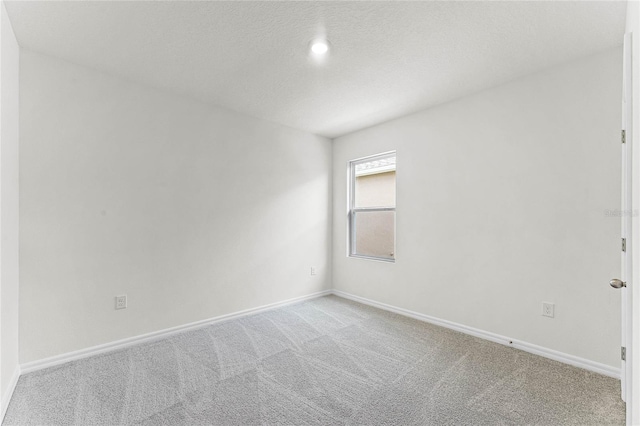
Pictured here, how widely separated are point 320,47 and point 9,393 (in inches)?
122

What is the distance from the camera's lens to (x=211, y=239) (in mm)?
3152

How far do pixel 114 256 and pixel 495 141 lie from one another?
3.65 meters

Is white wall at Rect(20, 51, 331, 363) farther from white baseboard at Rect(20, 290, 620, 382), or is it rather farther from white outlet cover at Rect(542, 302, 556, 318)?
white outlet cover at Rect(542, 302, 556, 318)

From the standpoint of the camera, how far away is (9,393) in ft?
5.95

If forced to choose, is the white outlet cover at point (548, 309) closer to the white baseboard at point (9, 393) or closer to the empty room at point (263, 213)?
the empty room at point (263, 213)

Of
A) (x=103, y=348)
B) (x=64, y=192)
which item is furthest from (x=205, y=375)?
(x=64, y=192)

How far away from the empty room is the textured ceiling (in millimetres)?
18

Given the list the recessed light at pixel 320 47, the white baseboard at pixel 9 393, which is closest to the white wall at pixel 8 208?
the white baseboard at pixel 9 393

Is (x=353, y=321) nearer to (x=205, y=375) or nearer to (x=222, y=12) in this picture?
(x=205, y=375)

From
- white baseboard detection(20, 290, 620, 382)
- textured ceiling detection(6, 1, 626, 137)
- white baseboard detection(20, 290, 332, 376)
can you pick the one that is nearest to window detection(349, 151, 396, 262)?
white baseboard detection(20, 290, 620, 382)

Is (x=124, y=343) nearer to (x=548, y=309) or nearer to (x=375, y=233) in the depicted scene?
(x=375, y=233)

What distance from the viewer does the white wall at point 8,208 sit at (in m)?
1.72

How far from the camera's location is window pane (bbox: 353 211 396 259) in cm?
380

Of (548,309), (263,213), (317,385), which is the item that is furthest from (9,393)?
(548,309)
